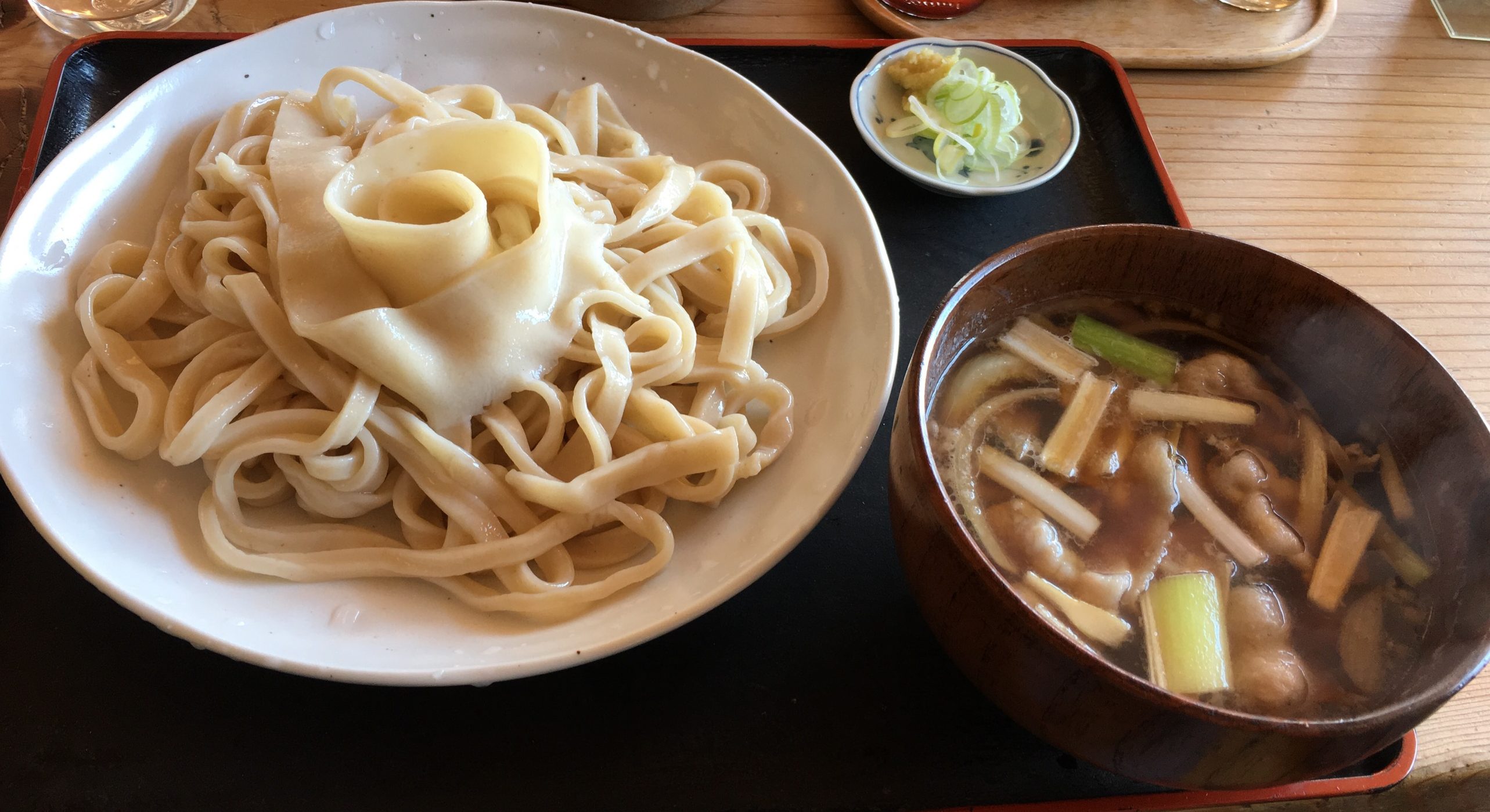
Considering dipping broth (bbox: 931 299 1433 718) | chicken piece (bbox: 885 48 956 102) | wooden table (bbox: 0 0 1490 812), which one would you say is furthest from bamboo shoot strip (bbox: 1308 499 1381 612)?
chicken piece (bbox: 885 48 956 102)

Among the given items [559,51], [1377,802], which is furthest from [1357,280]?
[559,51]

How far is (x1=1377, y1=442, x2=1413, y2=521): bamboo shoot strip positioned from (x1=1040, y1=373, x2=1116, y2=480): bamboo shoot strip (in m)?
0.45

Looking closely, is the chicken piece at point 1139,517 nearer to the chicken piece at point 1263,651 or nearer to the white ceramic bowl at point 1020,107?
the chicken piece at point 1263,651

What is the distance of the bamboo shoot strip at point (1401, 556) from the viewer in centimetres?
138

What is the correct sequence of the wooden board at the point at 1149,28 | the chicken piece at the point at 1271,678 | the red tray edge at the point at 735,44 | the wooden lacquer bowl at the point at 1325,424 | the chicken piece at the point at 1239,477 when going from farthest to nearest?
the wooden board at the point at 1149,28 < the red tray edge at the point at 735,44 < the chicken piece at the point at 1239,477 < the chicken piece at the point at 1271,678 < the wooden lacquer bowl at the point at 1325,424

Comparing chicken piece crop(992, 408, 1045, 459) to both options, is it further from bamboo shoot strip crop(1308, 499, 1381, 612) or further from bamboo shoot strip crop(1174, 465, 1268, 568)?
bamboo shoot strip crop(1308, 499, 1381, 612)

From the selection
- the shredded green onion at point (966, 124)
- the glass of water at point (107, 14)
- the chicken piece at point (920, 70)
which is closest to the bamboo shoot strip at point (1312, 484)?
the shredded green onion at point (966, 124)

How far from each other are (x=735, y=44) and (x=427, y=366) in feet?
5.26

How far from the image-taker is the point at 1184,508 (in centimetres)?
151

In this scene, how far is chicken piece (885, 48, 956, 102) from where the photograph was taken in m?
2.64

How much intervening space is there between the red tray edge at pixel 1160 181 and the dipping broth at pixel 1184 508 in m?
0.23

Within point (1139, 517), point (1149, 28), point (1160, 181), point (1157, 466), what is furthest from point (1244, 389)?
point (1149, 28)

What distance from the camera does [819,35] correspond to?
118 inches

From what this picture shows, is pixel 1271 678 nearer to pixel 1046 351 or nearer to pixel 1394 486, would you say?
pixel 1394 486
